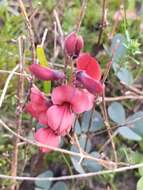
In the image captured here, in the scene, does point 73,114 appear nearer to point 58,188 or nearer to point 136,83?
point 58,188

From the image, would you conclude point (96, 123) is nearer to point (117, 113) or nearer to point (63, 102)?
point (117, 113)

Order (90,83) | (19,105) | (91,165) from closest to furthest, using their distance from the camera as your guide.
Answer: (90,83)
(19,105)
(91,165)

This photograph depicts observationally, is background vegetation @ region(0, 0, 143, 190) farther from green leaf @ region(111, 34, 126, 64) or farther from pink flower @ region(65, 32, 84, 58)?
pink flower @ region(65, 32, 84, 58)

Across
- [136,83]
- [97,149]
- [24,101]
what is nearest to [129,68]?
[136,83]

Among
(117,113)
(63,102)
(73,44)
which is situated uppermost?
(73,44)

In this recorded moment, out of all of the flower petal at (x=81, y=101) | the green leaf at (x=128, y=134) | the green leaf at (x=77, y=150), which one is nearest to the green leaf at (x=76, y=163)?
the green leaf at (x=77, y=150)

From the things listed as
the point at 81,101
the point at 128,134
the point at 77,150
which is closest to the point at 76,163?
the point at 77,150
